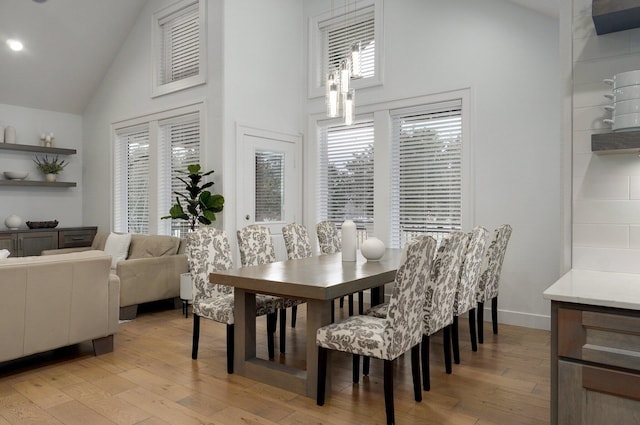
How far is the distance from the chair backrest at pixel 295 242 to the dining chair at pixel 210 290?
0.78m

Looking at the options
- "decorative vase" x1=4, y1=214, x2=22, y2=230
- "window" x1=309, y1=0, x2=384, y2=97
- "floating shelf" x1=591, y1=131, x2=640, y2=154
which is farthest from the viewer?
"decorative vase" x1=4, y1=214, x2=22, y2=230

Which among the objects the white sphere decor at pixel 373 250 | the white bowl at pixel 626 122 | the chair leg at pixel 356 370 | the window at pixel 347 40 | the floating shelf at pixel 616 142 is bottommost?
the chair leg at pixel 356 370

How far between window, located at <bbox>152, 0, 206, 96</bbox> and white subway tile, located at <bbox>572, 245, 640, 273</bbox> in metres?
4.66

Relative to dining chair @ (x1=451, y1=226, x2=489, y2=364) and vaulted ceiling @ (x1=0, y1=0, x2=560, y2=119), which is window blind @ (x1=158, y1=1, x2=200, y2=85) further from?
dining chair @ (x1=451, y1=226, x2=489, y2=364)

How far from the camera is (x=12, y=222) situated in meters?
6.37

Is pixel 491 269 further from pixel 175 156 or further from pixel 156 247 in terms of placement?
pixel 175 156

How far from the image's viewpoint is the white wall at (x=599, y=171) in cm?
200

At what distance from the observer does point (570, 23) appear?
213 centimetres

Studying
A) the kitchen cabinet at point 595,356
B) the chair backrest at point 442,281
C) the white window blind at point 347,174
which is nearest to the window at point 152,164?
the white window blind at point 347,174

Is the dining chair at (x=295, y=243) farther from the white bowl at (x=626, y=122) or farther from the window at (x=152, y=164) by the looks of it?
the white bowl at (x=626, y=122)

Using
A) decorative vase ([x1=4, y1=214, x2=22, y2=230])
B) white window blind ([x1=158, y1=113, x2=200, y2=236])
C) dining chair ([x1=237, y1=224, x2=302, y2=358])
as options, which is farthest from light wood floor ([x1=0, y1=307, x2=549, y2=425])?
decorative vase ([x1=4, y1=214, x2=22, y2=230])

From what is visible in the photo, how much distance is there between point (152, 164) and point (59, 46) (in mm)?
2209

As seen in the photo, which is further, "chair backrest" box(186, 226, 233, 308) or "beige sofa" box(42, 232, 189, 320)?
"beige sofa" box(42, 232, 189, 320)

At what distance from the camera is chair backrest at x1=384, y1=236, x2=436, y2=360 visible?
7.50 ft
